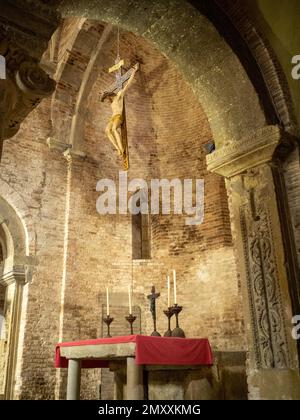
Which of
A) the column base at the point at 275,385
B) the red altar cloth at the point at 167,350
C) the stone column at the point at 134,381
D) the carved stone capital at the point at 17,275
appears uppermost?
the carved stone capital at the point at 17,275

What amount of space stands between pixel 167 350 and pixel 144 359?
334 millimetres

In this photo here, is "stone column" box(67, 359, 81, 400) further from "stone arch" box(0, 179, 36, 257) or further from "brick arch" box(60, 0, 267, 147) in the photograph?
"stone arch" box(0, 179, 36, 257)

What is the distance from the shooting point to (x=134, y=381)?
13.9 feet

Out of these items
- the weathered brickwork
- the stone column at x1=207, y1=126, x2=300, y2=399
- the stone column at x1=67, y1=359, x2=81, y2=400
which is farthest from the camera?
the weathered brickwork

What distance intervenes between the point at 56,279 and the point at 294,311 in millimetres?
5723

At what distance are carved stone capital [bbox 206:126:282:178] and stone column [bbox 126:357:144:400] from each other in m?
2.25

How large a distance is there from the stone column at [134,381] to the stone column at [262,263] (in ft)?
4.13

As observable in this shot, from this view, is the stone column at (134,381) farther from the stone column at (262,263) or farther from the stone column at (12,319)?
the stone column at (12,319)

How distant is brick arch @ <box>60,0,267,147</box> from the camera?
392cm

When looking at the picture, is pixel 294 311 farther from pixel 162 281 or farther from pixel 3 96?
pixel 162 281

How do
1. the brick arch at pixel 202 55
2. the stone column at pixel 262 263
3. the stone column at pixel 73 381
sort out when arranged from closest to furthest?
the stone column at pixel 262 263, the brick arch at pixel 202 55, the stone column at pixel 73 381

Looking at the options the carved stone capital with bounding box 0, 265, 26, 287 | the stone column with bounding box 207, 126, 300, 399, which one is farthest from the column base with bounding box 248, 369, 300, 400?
the carved stone capital with bounding box 0, 265, 26, 287

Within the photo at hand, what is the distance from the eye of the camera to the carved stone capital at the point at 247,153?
12.5 feet

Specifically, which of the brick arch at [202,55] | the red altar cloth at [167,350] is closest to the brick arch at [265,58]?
the brick arch at [202,55]
